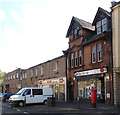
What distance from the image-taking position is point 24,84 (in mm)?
45938

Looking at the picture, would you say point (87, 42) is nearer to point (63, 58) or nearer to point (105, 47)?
point (105, 47)

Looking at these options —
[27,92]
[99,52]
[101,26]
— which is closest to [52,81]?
[27,92]

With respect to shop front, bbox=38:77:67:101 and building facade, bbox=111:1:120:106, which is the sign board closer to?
shop front, bbox=38:77:67:101

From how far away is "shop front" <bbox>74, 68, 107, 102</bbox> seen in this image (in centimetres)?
1994

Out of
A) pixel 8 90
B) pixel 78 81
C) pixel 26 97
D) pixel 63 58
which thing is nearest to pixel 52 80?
pixel 63 58

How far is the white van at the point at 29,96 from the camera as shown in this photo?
19.1m

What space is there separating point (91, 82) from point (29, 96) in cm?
729

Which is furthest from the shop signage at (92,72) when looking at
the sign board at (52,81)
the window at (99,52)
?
the sign board at (52,81)

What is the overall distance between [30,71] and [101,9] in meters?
25.3

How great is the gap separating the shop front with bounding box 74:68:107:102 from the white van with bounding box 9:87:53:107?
446cm

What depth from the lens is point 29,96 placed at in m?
19.8

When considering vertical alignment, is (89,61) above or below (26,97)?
above

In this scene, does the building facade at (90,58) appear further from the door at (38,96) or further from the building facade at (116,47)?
the door at (38,96)

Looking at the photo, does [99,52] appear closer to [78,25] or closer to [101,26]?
[101,26]
